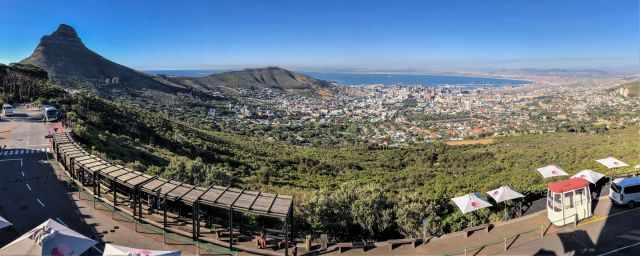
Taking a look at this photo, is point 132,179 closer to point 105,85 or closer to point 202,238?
point 202,238

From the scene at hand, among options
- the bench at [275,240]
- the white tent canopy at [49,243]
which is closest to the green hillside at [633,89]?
the bench at [275,240]

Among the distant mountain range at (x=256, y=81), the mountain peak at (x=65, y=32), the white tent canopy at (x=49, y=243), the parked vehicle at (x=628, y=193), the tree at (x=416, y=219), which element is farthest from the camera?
the distant mountain range at (x=256, y=81)

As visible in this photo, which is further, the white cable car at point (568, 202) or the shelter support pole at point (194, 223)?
the white cable car at point (568, 202)

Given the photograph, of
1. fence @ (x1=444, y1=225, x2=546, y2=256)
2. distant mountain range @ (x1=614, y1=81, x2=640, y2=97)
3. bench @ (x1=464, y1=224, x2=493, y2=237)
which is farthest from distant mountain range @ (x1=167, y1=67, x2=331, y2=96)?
fence @ (x1=444, y1=225, x2=546, y2=256)

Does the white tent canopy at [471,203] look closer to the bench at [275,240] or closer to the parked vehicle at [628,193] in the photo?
the parked vehicle at [628,193]

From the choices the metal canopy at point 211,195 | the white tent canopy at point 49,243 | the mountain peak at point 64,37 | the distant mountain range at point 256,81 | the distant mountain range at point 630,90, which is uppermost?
the mountain peak at point 64,37

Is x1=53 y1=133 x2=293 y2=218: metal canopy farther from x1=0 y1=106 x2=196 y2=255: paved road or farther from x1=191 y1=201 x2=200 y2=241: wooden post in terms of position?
x1=0 y1=106 x2=196 y2=255: paved road
